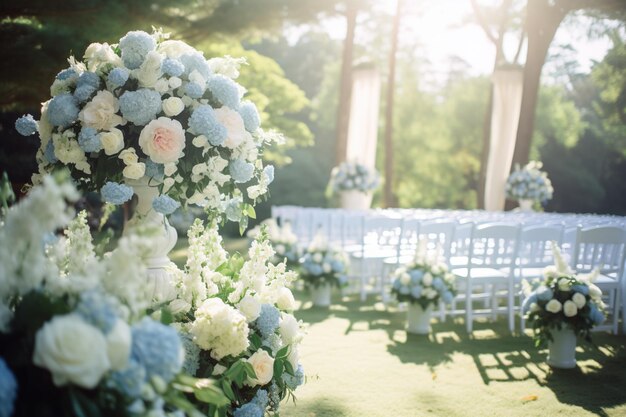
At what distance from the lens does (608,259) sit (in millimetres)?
5848

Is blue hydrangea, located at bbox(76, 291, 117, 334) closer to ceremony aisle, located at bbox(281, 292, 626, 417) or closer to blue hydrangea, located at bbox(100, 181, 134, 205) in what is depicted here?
blue hydrangea, located at bbox(100, 181, 134, 205)

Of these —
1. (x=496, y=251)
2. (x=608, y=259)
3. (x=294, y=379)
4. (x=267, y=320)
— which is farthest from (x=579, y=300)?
(x=267, y=320)

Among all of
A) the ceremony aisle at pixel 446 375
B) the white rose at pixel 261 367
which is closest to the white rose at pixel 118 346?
the white rose at pixel 261 367

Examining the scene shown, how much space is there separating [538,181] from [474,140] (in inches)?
482

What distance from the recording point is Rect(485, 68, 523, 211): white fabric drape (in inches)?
448

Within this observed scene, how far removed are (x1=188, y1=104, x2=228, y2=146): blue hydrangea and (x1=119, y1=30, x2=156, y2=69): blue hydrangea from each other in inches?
12.6

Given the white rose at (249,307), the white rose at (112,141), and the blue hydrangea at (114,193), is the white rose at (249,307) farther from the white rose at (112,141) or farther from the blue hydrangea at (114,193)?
the white rose at (112,141)

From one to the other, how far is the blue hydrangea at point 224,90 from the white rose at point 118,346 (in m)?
1.39

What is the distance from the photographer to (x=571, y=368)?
4.23 meters

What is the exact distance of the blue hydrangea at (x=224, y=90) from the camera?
7.68 feet

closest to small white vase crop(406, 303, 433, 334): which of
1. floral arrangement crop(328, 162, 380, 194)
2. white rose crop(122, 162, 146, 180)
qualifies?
white rose crop(122, 162, 146, 180)

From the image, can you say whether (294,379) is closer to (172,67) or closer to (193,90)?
(193,90)

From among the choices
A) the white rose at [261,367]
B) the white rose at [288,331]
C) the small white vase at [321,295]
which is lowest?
the small white vase at [321,295]

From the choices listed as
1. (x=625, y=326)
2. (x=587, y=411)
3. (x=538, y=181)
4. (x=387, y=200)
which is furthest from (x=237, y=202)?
(x=387, y=200)
